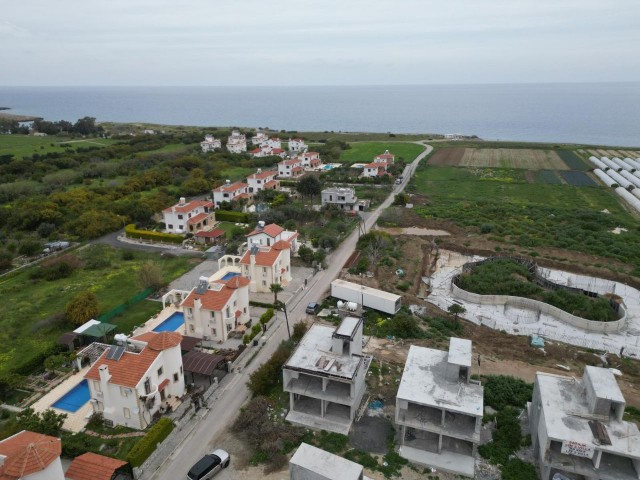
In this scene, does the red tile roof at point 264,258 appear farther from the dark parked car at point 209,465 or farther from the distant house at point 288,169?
the distant house at point 288,169

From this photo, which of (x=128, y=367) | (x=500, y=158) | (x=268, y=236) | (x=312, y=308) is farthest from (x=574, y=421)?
(x=500, y=158)

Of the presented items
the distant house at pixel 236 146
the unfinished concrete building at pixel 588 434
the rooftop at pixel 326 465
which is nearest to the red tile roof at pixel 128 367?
the rooftop at pixel 326 465

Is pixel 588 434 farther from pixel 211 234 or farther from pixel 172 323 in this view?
pixel 211 234

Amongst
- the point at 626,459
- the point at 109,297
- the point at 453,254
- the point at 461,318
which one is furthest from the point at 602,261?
the point at 109,297

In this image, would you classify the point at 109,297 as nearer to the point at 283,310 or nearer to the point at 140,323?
the point at 140,323

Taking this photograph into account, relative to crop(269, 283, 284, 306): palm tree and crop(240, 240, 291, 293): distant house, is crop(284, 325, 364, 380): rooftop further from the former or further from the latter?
crop(240, 240, 291, 293): distant house

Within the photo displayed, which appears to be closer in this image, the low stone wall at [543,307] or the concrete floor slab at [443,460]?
the concrete floor slab at [443,460]
